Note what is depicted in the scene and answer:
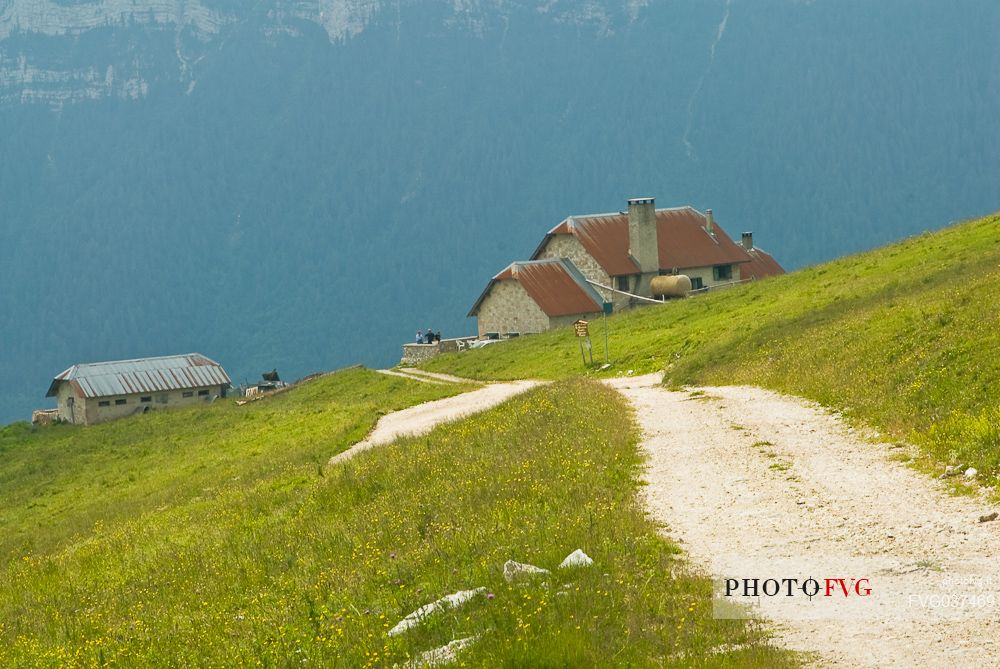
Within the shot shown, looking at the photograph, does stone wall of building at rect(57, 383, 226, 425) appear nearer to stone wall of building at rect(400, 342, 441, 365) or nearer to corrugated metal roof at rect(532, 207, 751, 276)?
stone wall of building at rect(400, 342, 441, 365)

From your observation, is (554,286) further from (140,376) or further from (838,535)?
(838,535)

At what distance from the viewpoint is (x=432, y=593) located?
13609mm

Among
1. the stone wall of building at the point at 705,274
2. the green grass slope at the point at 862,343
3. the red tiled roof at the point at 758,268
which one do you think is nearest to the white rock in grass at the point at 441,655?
the green grass slope at the point at 862,343

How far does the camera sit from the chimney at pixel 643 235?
89.4 meters

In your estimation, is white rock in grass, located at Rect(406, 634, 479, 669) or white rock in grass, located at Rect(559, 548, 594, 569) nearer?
white rock in grass, located at Rect(406, 634, 479, 669)

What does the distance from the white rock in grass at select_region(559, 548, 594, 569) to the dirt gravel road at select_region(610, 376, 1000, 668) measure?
4.10 feet

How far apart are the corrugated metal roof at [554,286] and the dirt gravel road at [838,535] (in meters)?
59.3

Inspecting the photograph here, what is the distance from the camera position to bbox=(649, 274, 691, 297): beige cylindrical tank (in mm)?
86375

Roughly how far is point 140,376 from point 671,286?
39.9m

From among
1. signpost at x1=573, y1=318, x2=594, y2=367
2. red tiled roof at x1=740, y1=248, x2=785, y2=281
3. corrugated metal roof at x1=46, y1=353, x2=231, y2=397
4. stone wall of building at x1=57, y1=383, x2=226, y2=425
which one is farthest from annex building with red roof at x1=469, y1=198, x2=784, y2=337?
signpost at x1=573, y1=318, x2=594, y2=367

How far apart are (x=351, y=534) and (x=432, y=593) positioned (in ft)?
19.8

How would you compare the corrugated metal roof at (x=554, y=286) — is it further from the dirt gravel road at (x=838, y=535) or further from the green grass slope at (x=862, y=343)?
the dirt gravel road at (x=838, y=535)

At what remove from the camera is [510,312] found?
8562 centimetres

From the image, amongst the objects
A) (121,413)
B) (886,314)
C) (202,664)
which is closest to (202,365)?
(121,413)
